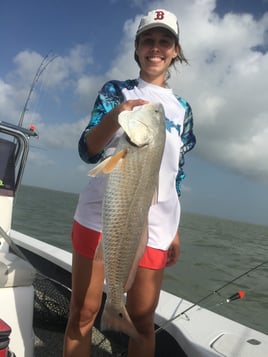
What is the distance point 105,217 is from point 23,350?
1.52 meters

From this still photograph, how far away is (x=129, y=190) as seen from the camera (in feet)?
6.44

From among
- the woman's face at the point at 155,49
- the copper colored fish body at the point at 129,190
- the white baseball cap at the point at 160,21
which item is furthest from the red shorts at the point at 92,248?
the white baseball cap at the point at 160,21

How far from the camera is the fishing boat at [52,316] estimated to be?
9.11ft

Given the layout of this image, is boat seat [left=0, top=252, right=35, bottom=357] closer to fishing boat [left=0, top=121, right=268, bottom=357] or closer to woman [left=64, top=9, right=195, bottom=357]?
fishing boat [left=0, top=121, right=268, bottom=357]

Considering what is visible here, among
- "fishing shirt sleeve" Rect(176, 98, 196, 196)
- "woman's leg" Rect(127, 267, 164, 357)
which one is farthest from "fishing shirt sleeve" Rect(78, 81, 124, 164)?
"woman's leg" Rect(127, 267, 164, 357)

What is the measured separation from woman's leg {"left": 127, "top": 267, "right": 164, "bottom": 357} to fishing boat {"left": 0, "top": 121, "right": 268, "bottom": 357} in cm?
45

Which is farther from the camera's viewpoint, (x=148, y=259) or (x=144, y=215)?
(x=148, y=259)

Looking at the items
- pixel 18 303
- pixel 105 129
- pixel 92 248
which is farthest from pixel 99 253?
pixel 18 303

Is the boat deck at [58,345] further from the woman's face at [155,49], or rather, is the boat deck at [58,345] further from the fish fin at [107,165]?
the woman's face at [155,49]

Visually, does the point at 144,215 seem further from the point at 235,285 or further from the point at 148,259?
the point at 235,285

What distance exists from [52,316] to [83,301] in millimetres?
1696

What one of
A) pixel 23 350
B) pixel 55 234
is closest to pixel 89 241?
pixel 23 350

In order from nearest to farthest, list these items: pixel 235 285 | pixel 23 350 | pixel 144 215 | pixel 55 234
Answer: pixel 144 215
pixel 23 350
pixel 235 285
pixel 55 234

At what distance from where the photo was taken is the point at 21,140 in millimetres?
3883
